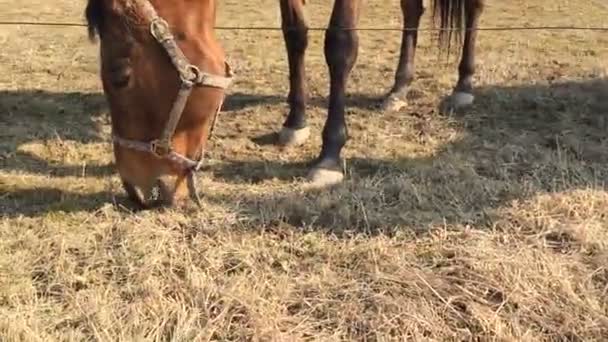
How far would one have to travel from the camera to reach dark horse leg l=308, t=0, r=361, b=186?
3820mm

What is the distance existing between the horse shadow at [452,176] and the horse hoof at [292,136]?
0.95 feet

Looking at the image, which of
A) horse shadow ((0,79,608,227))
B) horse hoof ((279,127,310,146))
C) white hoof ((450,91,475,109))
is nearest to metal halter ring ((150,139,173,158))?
horse shadow ((0,79,608,227))

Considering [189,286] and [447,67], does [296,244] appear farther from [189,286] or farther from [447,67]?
[447,67]

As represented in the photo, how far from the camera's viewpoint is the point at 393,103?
5133mm

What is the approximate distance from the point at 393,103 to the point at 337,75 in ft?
4.21

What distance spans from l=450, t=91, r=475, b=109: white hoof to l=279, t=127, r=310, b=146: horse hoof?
45.3 inches

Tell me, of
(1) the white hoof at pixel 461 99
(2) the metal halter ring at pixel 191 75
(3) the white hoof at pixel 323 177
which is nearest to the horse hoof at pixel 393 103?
(1) the white hoof at pixel 461 99

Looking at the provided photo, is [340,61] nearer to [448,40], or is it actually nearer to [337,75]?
[337,75]

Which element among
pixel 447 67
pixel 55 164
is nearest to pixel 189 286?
pixel 55 164

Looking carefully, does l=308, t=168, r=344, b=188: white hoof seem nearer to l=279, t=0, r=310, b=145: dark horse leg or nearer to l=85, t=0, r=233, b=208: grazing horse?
l=279, t=0, r=310, b=145: dark horse leg

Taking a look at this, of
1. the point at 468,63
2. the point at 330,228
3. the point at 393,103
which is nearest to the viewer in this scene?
the point at 330,228

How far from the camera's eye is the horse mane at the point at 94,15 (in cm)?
291

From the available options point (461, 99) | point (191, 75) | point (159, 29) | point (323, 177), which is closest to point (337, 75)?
point (323, 177)

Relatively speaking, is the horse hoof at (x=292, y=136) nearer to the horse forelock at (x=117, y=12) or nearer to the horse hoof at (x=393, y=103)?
the horse hoof at (x=393, y=103)
